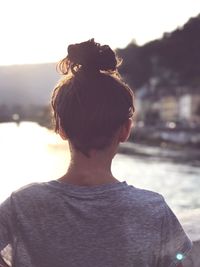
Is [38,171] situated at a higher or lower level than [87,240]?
lower

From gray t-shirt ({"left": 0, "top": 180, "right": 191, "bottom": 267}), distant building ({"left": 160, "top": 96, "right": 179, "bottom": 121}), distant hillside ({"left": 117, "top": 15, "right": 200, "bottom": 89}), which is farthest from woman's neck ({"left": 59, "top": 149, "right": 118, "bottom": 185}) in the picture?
distant building ({"left": 160, "top": 96, "right": 179, "bottom": 121})

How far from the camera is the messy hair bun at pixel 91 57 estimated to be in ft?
4.35

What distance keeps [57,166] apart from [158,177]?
12.5 metres

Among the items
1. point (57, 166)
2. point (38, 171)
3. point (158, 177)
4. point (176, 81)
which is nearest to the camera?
point (158, 177)

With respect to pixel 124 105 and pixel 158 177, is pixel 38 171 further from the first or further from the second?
pixel 124 105

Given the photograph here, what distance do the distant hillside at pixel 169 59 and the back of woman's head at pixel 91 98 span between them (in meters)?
74.4

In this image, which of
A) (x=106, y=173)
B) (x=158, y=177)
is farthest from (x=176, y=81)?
(x=106, y=173)

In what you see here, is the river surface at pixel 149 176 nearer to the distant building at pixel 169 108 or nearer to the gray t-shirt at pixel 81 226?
the gray t-shirt at pixel 81 226

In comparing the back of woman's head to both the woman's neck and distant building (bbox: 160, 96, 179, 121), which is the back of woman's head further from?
distant building (bbox: 160, 96, 179, 121)

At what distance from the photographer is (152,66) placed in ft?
307

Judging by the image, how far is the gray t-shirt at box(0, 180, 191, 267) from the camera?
1297mm

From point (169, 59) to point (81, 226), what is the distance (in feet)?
283

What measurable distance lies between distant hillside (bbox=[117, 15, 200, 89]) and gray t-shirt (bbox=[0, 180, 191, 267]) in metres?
74.4

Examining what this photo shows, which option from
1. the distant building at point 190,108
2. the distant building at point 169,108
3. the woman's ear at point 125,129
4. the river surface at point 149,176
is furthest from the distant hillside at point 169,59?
the woman's ear at point 125,129
